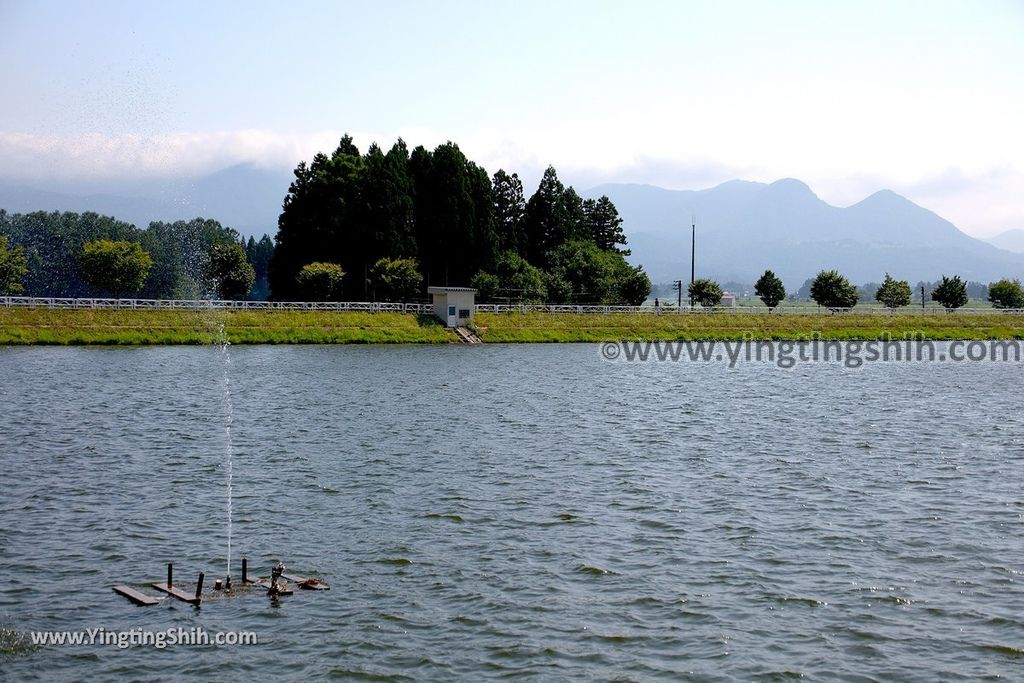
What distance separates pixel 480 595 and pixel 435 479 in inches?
414

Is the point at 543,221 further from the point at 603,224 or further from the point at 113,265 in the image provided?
the point at 113,265

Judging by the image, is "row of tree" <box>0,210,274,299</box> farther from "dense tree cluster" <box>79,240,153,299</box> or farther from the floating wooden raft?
the floating wooden raft

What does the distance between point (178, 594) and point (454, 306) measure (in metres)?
76.5

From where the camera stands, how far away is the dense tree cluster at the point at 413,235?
355ft

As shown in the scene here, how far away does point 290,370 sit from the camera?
63.3m

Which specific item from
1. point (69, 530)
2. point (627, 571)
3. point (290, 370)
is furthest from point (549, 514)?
point (290, 370)

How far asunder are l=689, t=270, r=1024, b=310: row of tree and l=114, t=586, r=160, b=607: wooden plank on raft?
111 meters

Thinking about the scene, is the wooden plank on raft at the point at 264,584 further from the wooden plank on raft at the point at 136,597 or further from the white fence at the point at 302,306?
the white fence at the point at 302,306

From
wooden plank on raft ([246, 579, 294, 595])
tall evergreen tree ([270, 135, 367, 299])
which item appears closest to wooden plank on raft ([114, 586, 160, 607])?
wooden plank on raft ([246, 579, 294, 595])

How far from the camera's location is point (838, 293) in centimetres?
13075

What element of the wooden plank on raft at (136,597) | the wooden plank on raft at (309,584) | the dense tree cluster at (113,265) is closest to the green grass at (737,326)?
the dense tree cluster at (113,265)

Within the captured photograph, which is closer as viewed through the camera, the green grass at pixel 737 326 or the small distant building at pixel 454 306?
the small distant building at pixel 454 306

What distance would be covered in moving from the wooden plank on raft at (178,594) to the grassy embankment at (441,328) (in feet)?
210

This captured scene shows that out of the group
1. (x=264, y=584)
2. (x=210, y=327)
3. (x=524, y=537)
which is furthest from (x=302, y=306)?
(x=264, y=584)
